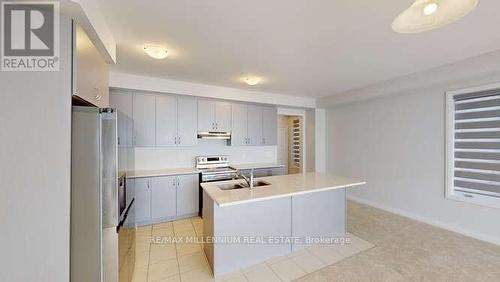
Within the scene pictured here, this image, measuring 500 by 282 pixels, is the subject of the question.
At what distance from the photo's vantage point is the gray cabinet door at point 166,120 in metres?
3.51

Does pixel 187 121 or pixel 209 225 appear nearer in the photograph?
pixel 209 225

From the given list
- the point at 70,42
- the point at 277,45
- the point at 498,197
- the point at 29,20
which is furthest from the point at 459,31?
the point at 29,20

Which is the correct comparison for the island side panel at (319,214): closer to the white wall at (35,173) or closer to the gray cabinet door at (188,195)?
the gray cabinet door at (188,195)

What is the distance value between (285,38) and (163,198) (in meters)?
3.00

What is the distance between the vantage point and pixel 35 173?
1.19 m

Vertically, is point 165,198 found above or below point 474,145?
below

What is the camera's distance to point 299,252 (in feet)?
8.02

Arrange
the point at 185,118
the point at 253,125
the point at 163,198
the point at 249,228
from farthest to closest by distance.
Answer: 1. the point at 253,125
2. the point at 185,118
3. the point at 163,198
4. the point at 249,228

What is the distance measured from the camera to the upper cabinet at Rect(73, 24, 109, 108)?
1336 mm

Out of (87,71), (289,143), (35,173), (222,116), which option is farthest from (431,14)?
(289,143)

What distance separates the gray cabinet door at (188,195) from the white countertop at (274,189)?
3.81 feet

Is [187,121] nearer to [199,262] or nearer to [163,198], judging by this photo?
[163,198]

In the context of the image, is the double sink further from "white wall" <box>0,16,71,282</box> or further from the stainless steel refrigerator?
"white wall" <box>0,16,71,282</box>

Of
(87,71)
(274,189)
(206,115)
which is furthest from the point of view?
(206,115)
